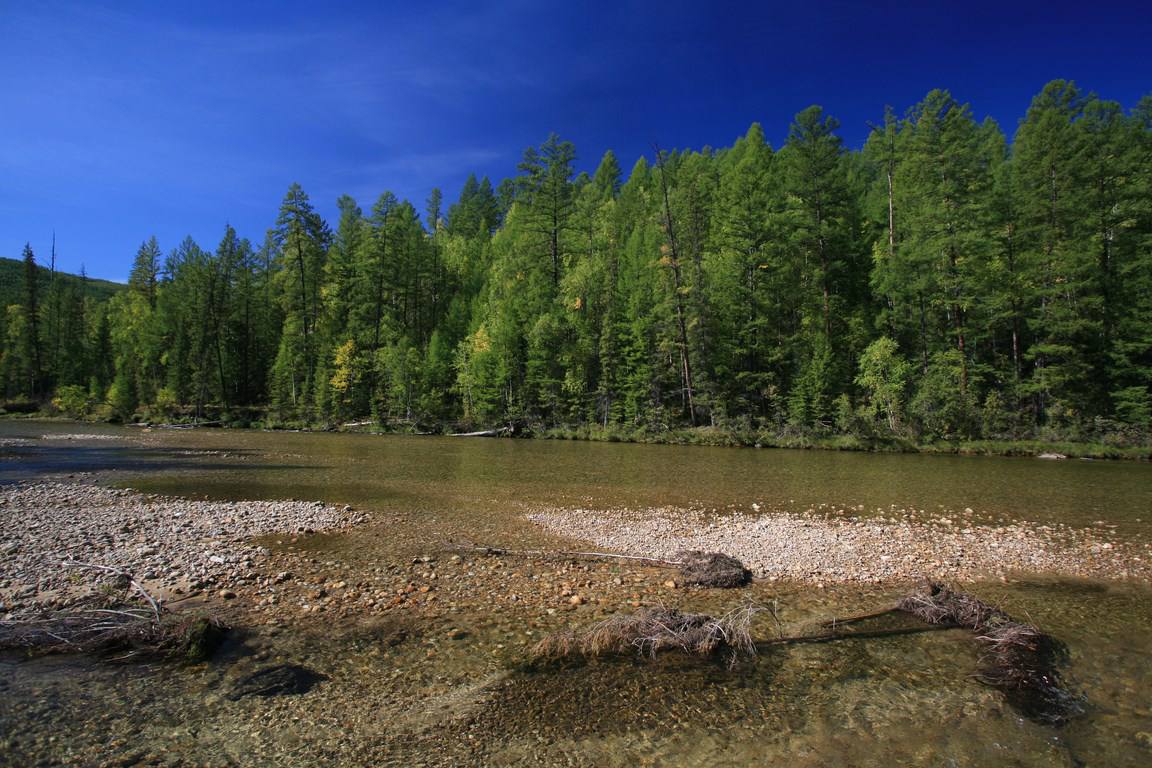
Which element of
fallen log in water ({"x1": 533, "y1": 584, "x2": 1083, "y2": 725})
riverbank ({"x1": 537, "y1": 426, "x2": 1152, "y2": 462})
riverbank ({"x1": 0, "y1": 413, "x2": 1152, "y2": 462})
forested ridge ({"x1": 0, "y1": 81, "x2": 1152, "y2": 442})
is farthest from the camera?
forested ridge ({"x1": 0, "y1": 81, "x2": 1152, "y2": 442})

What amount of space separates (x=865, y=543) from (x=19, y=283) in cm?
14611

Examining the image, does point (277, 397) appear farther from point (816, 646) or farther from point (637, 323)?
point (816, 646)

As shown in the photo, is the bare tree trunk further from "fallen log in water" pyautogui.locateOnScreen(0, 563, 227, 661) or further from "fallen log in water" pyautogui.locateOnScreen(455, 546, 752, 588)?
"fallen log in water" pyautogui.locateOnScreen(0, 563, 227, 661)

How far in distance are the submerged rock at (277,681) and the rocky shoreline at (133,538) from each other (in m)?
2.60

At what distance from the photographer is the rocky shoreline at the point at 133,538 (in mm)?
7605

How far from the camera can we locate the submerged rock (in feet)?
16.9

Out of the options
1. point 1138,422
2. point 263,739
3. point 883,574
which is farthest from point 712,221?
point 263,739

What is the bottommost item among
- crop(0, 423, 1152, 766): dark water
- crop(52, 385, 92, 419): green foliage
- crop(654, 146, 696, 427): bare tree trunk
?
crop(0, 423, 1152, 766): dark water

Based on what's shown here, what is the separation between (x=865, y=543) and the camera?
34.4 ft

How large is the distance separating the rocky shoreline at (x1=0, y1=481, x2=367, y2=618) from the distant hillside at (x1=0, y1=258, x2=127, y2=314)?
7149 cm

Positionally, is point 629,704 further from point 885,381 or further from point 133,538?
point 885,381

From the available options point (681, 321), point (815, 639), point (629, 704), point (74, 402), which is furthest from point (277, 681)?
point (74, 402)

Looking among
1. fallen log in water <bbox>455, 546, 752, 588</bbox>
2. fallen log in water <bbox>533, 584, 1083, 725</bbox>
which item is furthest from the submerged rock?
fallen log in water <bbox>455, 546, 752, 588</bbox>

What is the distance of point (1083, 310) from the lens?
94.3ft
